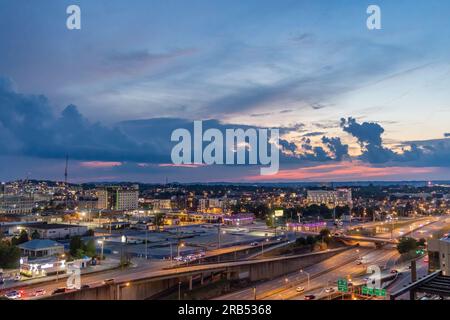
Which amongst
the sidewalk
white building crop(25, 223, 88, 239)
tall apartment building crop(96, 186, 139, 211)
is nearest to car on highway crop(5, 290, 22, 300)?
the sidewalk

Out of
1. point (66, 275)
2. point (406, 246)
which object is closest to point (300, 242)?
point (406, 246)

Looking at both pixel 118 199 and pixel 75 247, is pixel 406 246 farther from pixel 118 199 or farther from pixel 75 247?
pixel 118 199

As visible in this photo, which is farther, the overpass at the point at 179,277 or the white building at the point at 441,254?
the overpass at the point at 179,277

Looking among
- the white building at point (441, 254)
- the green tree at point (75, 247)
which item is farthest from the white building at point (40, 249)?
the white building at point (441, 254)

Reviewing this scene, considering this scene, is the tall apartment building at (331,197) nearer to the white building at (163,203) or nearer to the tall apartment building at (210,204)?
the tall apartment building at (210,204)

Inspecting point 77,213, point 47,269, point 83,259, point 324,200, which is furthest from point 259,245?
point 324,200

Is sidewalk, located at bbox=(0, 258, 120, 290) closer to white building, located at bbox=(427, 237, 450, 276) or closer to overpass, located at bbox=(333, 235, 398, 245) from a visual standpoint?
white building, located at bbox=(427, 237, 450, 276)
